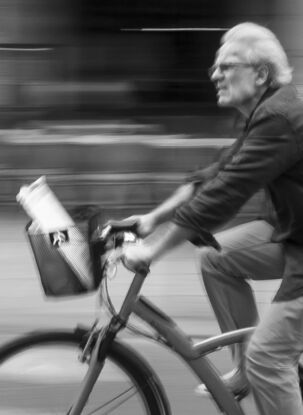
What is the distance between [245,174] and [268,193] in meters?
0.15

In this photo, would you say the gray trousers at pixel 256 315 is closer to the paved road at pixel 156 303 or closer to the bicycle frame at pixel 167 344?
the bicycle frame at pixel 167 344

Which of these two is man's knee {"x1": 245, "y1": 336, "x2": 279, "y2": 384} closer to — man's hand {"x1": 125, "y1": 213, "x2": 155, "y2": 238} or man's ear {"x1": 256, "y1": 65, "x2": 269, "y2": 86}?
man's hand {"x1": 125, "y1": 213, "x2": 155, "y2": 238}

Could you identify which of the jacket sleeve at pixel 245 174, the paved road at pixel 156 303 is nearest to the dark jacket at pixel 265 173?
the jacket sleeve at pixel 245 174

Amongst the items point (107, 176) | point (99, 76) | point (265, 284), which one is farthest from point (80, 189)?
point (265, 284)

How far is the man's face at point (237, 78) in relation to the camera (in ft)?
11.6

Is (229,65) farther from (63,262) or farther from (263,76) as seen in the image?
(63,262)

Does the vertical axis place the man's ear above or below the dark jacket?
above

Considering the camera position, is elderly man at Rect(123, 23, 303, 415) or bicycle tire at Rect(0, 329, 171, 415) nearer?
elderly man at Rect(123, 23, 303, 415)

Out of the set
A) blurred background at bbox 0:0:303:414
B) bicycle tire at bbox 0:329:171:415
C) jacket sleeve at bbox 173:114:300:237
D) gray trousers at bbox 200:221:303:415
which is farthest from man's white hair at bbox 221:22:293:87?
blurred background at bbox 0:0:303:414

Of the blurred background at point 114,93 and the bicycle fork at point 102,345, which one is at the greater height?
the bicycle fork at point 102,345

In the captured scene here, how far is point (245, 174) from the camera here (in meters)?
3.46

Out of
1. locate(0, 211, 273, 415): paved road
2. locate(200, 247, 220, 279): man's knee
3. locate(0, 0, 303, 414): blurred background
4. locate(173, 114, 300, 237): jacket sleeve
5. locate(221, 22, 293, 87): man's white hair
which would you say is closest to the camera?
locate(173, 114, 300, 237): jacket sleeve

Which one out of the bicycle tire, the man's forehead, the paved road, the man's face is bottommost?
the paved road

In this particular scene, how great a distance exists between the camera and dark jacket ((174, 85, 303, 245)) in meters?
3.42
